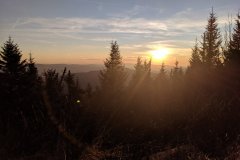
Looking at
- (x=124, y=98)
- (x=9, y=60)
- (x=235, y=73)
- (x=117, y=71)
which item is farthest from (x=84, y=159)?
(x=117, y=71)

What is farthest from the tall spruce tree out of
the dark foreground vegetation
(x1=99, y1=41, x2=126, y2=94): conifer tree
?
A: the dark foreground vegetation

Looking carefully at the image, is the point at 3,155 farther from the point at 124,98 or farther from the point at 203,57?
the point at 203,57

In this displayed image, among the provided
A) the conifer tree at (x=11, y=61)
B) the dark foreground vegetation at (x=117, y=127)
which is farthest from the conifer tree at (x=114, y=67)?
the dark foreground vegetation at (x=117, y=127)

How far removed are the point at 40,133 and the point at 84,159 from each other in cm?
131

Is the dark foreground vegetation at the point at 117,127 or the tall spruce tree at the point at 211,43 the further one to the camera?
the tall spruce tree at the point at 211,43

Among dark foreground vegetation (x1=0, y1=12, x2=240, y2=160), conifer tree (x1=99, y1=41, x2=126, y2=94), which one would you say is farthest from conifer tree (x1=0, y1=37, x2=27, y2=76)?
dark foreground vegetation (x1=0, y1=12, x2=240, y2=160)

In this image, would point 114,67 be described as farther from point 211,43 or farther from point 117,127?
point 117,127

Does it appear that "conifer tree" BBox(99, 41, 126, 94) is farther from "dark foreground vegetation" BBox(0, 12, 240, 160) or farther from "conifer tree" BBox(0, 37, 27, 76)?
"dark foreground vegetation" BBox(0, 12, 240, 160)

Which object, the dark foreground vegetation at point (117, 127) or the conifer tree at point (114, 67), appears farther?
the conifer tree at point (114, 67)

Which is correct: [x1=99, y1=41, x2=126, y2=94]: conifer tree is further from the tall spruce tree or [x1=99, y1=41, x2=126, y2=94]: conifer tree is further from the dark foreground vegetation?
the dark foreground vegetation

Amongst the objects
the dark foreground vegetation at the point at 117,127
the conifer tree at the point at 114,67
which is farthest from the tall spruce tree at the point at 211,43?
the dark foreground vegetation at the point at 117,127

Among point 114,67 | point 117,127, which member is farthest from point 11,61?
point 117,127

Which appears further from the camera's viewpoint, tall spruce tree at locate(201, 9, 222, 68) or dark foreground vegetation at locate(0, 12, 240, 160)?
tall spruce tree at locate(201, 9, 222, 68)

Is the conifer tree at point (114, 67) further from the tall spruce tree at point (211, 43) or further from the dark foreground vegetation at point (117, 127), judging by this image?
the dark foreground vegetation at point (117, 127)
